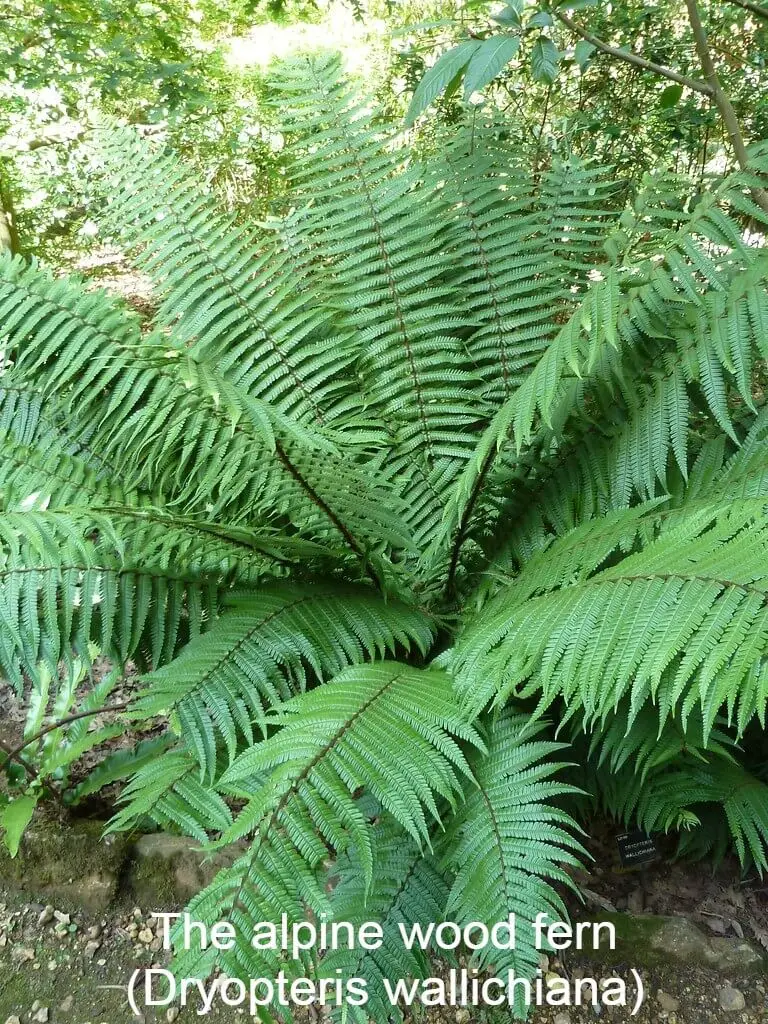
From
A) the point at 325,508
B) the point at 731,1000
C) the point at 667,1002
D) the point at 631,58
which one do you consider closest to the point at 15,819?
the point at 325,508

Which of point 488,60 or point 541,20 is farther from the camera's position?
point 541,20

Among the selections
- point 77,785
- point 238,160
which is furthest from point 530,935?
point 238,160

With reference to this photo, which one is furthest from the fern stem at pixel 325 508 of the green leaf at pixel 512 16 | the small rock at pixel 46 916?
the small rock at pixel 46 916

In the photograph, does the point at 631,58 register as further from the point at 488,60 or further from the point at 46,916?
the point at 46,916

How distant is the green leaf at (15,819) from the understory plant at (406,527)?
7.5 inches

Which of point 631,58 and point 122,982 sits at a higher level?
point 631,58

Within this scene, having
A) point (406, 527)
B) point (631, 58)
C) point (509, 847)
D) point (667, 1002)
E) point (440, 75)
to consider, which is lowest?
point (667, 1002)

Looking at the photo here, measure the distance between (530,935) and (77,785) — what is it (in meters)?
1.02

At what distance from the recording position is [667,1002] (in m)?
1.20

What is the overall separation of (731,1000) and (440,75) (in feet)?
4.97

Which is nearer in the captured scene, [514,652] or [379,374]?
[514,652]

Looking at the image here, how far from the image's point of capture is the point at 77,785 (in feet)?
4.97

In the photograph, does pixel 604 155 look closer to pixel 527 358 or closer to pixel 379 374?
pixel 527 358

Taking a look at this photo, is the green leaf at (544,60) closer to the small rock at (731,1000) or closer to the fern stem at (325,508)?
the fern stem at (325,508)
